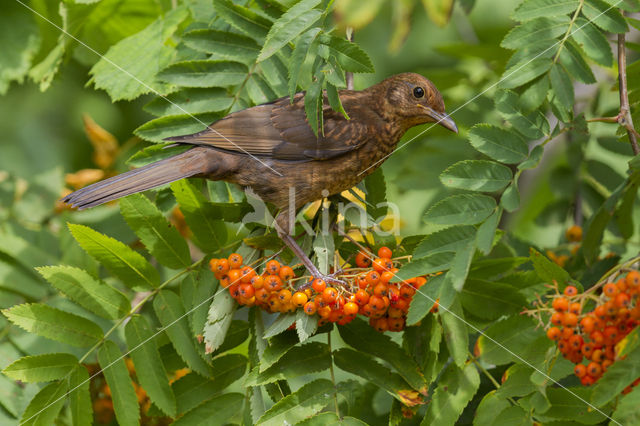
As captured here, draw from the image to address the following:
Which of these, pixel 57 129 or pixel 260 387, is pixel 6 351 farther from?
pixel 57 129

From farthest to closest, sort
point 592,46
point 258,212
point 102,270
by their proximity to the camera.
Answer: point 102,270, point 258,212, point 592,46

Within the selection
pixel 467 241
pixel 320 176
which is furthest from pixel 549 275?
pixel 320 176

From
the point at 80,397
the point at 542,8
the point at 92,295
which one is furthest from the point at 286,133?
the point at 80,397

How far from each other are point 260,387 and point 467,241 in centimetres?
97

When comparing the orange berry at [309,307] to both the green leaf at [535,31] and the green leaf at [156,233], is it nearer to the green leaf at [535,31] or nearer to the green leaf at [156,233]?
the green leaf at [156,233]

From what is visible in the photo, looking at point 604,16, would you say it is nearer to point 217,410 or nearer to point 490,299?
point 490,299

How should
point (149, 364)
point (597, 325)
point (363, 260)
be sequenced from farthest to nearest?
point (363, 260) → point (149, 364) → point (597, 325)

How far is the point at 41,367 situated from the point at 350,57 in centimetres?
161

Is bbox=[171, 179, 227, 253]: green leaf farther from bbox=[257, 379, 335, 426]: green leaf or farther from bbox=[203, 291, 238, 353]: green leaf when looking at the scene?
bbox=[257, 379, 335, 426]: green leaf

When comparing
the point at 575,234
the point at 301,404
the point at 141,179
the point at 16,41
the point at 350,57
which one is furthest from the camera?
the point at 16,41

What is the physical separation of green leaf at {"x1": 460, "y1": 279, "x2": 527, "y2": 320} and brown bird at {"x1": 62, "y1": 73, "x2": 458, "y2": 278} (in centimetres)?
76

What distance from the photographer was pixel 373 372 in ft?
8.60

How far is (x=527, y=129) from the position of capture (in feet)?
A: 8.50

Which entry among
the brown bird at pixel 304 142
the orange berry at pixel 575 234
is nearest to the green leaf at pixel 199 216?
the brown bird at pixel 304 142
